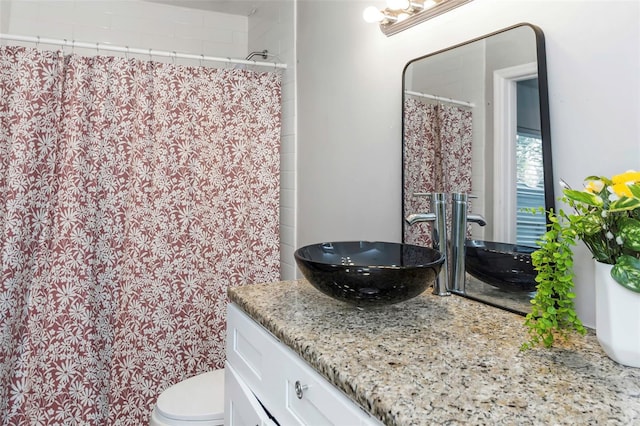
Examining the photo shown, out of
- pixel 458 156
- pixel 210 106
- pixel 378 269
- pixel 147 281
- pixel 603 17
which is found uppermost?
pixel 210 106

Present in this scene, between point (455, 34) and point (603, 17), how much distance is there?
465 mm

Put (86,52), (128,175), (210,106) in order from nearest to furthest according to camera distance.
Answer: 1. (128,175)
2. (210,106)
3. (86,52)

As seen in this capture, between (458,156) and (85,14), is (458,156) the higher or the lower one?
the lower one

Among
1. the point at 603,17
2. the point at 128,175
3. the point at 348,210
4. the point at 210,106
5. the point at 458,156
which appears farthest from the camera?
the point at 210,106

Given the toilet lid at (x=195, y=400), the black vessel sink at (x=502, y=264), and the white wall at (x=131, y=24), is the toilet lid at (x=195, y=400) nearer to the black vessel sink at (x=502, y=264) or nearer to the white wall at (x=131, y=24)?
the black vessel sink at (x=502, y=264)

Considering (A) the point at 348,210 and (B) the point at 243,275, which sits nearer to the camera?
(A) the point at 348,210

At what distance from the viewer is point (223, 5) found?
109 inches

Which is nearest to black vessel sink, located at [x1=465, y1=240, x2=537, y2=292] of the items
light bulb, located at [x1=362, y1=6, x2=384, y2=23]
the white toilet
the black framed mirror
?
the black framed mirror

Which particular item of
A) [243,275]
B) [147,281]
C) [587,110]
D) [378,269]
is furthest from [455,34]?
[147,281]

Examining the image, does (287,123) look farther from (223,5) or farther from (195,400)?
(195,400)

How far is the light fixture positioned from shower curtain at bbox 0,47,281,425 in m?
0.90

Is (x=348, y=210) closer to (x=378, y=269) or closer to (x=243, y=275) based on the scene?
(x=243, y=275)

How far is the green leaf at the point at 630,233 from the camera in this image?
775mm

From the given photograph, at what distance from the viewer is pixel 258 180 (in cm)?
230
